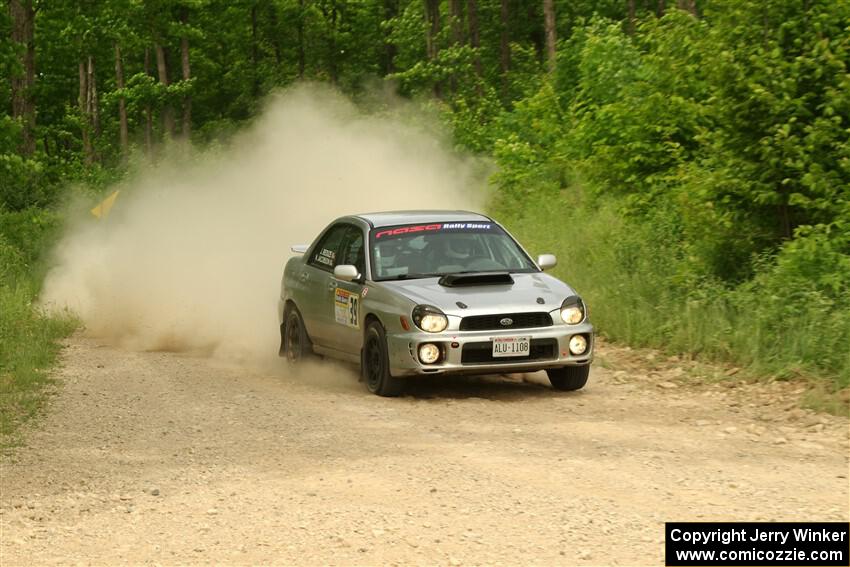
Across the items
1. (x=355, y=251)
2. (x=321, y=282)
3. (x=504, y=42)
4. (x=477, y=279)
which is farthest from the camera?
(x=504, y=42)

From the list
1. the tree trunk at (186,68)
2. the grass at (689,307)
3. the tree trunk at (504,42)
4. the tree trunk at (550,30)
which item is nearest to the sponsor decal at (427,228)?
the grass at (689,307)

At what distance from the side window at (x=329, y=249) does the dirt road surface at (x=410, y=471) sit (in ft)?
4.54

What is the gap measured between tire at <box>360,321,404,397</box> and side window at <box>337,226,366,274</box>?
81cm

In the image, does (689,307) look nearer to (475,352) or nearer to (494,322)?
(494,322)

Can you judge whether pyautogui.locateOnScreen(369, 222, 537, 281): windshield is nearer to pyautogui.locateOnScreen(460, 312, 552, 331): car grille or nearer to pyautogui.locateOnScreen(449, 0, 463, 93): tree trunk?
pyautogui.locateOnScreen(460, 312, 552, 331): car grille

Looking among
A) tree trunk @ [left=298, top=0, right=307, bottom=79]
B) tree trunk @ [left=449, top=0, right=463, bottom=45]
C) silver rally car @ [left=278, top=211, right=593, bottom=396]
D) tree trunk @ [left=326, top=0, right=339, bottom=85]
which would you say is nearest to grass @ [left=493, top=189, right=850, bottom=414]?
silver rally car @ [left=278, top=211, right=593, bottom=396]

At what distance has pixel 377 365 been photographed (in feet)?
38.9

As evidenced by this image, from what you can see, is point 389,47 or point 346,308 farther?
point 389,47

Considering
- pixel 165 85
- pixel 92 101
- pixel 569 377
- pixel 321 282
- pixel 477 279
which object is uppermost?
pixel 165 85

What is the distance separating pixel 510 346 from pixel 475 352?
0.99 ft

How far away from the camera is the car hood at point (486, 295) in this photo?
37.3 feet

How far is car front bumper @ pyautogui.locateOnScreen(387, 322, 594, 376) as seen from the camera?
443 inches

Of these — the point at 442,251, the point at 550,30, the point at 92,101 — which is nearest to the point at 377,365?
the point at 442,251

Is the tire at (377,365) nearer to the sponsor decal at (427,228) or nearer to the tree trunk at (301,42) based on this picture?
the sponsor decal at (427,228)
